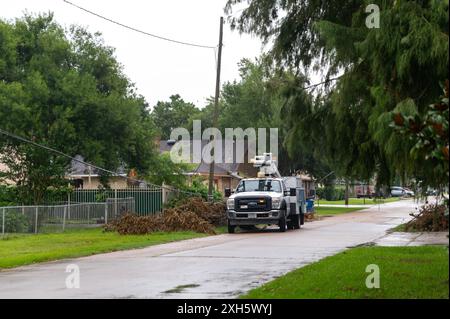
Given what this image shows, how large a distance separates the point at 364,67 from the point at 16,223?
2007 cm

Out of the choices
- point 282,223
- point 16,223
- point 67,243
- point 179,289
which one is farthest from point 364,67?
point 16,223

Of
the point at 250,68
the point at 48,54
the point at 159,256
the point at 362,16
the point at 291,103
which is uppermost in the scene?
the point at 250,68

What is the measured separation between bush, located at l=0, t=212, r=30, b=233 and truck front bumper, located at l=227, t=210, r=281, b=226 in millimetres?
8305

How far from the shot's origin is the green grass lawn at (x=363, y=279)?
392 inches

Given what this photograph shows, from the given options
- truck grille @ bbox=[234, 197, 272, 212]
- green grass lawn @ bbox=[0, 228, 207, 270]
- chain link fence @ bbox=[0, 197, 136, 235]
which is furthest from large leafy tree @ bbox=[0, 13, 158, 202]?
truck grille @ bbox=[234, 197, 272, 212]

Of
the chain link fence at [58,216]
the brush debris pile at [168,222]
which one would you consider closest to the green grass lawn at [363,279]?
the brush debris pile at [168,222]

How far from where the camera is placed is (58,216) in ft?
96.0

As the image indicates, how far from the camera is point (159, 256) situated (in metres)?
18.2

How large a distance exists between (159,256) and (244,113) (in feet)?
152

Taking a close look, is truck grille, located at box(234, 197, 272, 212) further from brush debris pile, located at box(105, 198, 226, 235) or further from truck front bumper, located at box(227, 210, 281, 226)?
brush debris pile, located at box(105, 198, 226, 235)

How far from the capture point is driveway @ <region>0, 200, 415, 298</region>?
1152cm

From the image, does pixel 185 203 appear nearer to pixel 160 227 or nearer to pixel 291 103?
pixel 160 227
